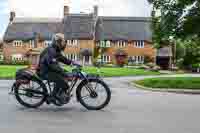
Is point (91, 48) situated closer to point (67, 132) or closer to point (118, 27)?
point (118, 27)

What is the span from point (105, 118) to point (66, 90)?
175cm

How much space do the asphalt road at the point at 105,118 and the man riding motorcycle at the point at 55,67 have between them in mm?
539

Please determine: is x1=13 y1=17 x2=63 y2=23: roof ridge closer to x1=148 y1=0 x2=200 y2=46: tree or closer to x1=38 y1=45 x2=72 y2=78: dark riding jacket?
x1=148 y1=0 x2=200 y2=46: tree

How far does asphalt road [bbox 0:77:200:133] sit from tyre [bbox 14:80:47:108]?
0.19m

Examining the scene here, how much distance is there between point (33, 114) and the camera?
11.3 metres

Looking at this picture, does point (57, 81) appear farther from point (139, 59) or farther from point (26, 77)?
point (139, 59)

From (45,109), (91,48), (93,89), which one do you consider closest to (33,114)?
(45,109)

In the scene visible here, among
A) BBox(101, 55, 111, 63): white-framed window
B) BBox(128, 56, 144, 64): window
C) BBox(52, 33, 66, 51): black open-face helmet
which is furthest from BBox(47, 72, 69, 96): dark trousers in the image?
BBox(128, 56, 144, 64): window

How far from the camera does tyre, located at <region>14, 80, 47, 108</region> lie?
1234 centimetres

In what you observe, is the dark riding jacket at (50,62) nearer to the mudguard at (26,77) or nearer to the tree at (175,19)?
the mudguard at (26,77)

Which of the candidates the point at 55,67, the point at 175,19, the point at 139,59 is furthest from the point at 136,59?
the point at 55,67

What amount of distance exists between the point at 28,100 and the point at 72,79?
1.14m

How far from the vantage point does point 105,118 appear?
428 inches

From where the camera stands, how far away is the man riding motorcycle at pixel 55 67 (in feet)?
40.0
